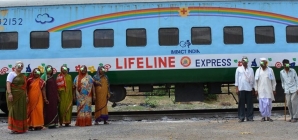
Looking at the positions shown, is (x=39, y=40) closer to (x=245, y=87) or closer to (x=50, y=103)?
(x=50, y=103)

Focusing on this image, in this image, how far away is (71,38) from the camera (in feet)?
37.2

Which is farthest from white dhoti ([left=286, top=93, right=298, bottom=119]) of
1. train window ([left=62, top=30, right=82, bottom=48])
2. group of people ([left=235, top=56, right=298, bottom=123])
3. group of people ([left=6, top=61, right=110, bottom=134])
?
train window ([left=62, top=30, right=82, bottom=48])

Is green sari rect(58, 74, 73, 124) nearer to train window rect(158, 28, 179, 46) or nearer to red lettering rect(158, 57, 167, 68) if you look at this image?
red lettering rect(158, 57, 167, 68)

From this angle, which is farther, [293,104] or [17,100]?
[293,104]

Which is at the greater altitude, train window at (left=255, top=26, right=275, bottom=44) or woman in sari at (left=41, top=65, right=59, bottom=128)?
train window at (left=255, top=26, right=275, bottom=44)

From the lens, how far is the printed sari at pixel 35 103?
8.86 meters

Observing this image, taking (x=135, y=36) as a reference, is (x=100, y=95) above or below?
below

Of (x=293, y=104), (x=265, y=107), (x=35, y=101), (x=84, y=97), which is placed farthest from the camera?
(x=265, y=107)

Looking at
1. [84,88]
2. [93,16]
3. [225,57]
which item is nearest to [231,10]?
[225,57]

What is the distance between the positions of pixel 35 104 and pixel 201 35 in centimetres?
485

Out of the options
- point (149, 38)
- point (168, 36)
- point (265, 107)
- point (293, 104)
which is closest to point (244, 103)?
point (265, 107)

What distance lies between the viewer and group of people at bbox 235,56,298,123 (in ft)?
31.7

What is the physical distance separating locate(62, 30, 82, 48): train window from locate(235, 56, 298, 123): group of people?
172 inches

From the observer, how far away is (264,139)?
730 cm
